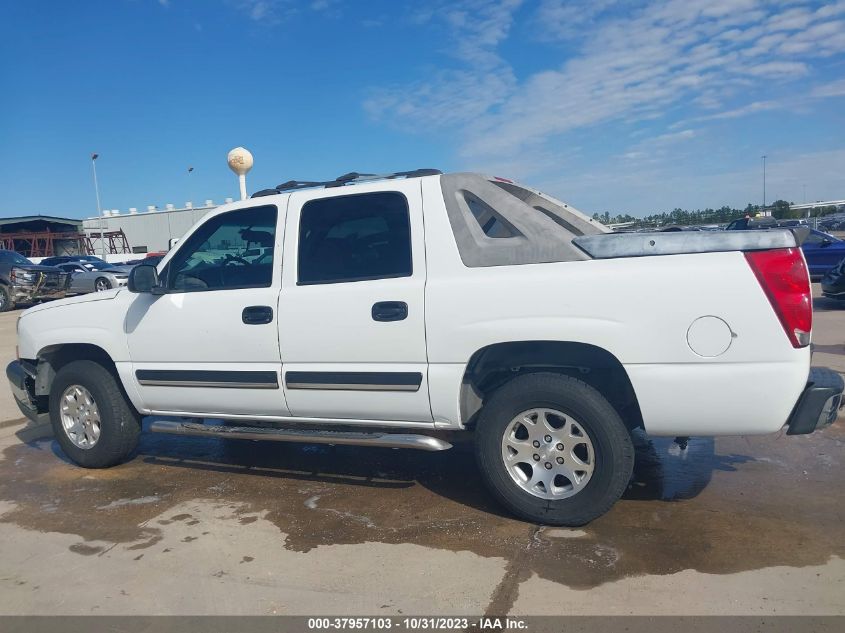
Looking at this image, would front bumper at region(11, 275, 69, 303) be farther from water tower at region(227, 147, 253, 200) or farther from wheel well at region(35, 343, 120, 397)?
wheel well at region(35, 343, 120, 397)

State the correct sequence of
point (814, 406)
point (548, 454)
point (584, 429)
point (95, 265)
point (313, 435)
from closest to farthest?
point (814, 406) < point (584, 429) < point (548, 454) < point (313, 435) < point (95, 265)

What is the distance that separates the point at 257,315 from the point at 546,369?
6.20ft

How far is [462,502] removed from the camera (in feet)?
14.3


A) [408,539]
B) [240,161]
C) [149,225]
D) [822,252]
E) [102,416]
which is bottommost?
[408,539]

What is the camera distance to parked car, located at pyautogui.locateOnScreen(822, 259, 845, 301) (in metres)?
12.4

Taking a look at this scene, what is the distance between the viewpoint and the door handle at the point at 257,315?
440 cm

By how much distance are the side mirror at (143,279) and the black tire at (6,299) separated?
1797cm

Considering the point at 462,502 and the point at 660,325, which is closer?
the point at 660,325

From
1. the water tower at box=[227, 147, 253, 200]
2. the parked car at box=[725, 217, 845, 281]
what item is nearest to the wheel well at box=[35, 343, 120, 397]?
the water tower at box=[227, 147, 253, 200]

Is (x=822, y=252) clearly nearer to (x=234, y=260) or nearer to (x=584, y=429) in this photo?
(x=584, y=429)

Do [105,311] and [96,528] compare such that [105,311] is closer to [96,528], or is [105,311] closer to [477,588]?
[96,528]

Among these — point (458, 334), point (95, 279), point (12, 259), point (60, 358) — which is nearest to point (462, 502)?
point (458, 334)

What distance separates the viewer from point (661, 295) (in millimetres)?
3443

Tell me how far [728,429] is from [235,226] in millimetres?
3411
